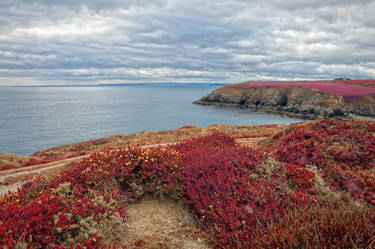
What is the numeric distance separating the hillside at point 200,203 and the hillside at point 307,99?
71.0m

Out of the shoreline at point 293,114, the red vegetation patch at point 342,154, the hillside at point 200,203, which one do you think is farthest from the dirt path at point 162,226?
the shoreline at point 293,114

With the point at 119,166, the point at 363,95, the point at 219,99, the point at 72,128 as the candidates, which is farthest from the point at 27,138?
the point at 363,95

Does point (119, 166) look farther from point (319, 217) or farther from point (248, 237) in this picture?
point (319, 217)

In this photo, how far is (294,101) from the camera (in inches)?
3327

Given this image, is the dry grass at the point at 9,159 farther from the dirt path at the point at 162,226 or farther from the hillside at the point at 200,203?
the dirt path at the point at 162,226

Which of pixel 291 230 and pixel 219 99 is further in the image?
pixel 219 99

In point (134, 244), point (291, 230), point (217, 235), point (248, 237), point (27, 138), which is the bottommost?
point (27, 138)

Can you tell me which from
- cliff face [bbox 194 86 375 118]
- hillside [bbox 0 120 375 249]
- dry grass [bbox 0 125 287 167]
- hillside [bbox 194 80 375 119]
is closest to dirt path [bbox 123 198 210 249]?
hillside [bbox 0 120 375 249]

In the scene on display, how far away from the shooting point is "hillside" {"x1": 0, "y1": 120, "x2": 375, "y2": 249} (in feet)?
12.0

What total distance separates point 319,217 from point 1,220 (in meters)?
5.65

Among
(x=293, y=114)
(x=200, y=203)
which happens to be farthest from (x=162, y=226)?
(x=293, y=114)

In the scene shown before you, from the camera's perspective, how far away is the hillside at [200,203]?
367 centimetres

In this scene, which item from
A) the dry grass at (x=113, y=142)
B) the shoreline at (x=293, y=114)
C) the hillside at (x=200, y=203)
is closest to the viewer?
the hillside at (x=200, y=203)

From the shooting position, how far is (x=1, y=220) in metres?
4.14
